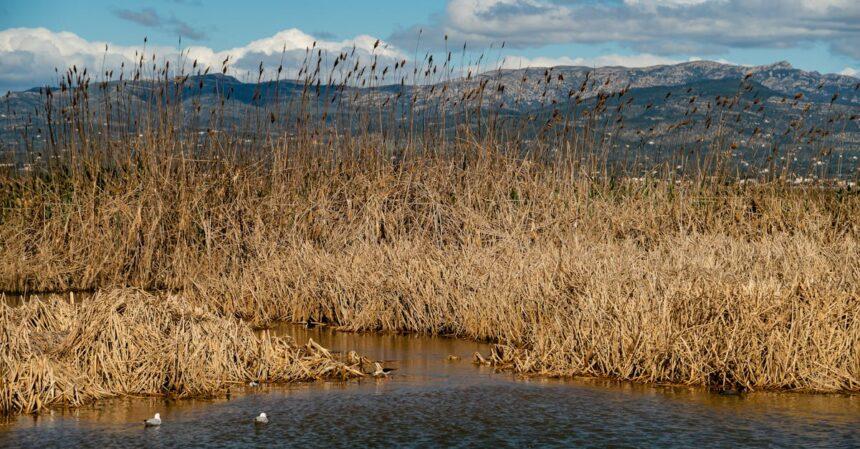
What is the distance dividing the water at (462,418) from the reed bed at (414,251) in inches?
14.8

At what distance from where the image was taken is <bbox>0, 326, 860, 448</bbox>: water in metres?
6.65

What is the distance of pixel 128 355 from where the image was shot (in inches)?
313

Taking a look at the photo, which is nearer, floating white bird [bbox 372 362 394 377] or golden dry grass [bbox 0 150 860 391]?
golden dry grass [bbox 0 150 860 391]

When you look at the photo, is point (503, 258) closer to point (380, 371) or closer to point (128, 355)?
point (380, 371)

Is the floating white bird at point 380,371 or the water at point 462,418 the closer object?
the water at point 462,418

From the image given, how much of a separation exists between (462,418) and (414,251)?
466cm

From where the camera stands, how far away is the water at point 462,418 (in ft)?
21.8

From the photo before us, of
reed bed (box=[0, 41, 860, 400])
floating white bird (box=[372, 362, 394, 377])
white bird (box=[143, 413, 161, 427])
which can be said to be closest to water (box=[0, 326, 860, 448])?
white bird (box=[143, 413, 161, 427])

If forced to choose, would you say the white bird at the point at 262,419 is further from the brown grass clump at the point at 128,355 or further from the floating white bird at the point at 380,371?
the floating white bird at the point at 380,371

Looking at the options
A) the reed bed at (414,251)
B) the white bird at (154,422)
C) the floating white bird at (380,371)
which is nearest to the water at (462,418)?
the white bird at (154,422)

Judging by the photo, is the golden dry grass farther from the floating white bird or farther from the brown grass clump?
the brown grass clump

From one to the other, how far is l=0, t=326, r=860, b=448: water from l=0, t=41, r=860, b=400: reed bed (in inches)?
14.8

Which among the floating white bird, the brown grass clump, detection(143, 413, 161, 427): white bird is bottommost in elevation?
detection(143, 413, 161, 427): white bird

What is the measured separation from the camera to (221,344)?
8266mm
